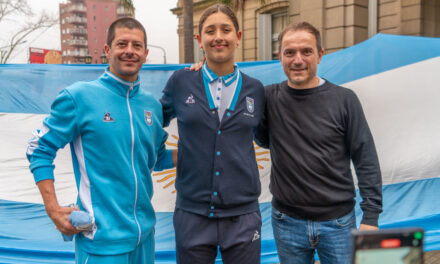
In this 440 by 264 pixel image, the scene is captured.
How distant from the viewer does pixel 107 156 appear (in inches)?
79.5

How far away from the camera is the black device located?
65 centimetres

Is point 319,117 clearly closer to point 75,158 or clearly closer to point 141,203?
point 141,203

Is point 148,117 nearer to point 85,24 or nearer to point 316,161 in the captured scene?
point 316,161

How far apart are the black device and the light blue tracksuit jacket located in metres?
1.59

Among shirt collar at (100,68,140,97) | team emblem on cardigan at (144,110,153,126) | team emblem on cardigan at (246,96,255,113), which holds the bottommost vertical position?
team emblem on cardigan at (144,110,153,126)

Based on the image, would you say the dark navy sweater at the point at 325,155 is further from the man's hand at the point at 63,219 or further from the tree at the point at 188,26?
the tree at the point at 188,26

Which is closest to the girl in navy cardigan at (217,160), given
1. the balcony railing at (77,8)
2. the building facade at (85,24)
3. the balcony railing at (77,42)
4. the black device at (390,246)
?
the black device at (390,246)

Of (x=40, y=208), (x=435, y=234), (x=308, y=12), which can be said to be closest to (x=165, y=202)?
(x=40, y=208)

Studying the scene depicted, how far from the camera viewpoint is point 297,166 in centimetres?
228

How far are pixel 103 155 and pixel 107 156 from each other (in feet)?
0.07

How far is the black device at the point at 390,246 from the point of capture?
0.65 metres

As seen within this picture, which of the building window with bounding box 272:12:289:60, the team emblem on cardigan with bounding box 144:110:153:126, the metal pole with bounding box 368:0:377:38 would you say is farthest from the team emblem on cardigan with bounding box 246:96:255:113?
the building window with bounding box 272:12:289:60

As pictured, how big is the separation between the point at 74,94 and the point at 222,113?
A: 825mm

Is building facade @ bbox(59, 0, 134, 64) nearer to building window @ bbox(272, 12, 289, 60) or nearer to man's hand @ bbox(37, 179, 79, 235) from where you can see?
building window @ bbox(272, 12, 289, 60)
